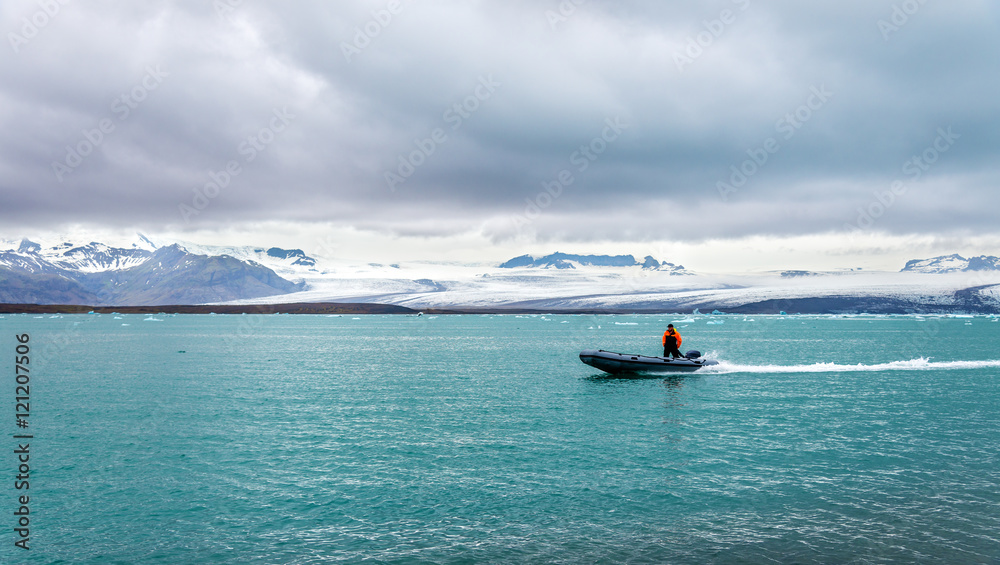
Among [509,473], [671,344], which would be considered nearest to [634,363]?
[671,344]

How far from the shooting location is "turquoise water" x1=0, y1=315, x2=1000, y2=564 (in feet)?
56.0

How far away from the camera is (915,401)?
4212 cm

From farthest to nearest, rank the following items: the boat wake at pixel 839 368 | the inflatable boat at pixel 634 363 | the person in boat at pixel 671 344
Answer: the boat wake at pixel 839 368 → the person in boat at pixel 671 344 → the inflatable boat at pixel 634 363

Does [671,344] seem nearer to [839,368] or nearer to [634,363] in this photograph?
[634,363]

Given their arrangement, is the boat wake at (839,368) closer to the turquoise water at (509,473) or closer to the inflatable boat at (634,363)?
the inflatable boat at (634,363)

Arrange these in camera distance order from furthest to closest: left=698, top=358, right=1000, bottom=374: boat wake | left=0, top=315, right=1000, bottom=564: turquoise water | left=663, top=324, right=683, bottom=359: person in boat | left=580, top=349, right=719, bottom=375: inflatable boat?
left=698, top=358, right=1000, bottom=374: boat wake → left=663, top=324, right=683, bottom=359: person in boat → left=580, top=349, right=719, bottom=375: inflatable boat → left=0, top=315, right=1000, bottom=564: turquoise water

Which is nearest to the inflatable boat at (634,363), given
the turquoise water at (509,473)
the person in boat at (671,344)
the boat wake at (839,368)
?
the person in boat at (671,344)

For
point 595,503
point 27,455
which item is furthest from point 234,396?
point 595,503

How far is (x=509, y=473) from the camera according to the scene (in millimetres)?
24109

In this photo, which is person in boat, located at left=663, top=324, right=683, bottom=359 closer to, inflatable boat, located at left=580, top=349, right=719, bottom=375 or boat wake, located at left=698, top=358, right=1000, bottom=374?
inflatable boat, located at left=580, top=349, right=719, bottom=375

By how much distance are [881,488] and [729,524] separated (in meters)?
6.99

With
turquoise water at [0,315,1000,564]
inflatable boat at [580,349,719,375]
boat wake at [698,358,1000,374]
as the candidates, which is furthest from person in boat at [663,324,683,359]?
turquoise water at [0,315,1000,564]

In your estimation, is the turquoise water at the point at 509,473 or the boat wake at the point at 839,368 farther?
the boat wake at the point at 839,368

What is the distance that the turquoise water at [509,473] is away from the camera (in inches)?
672
